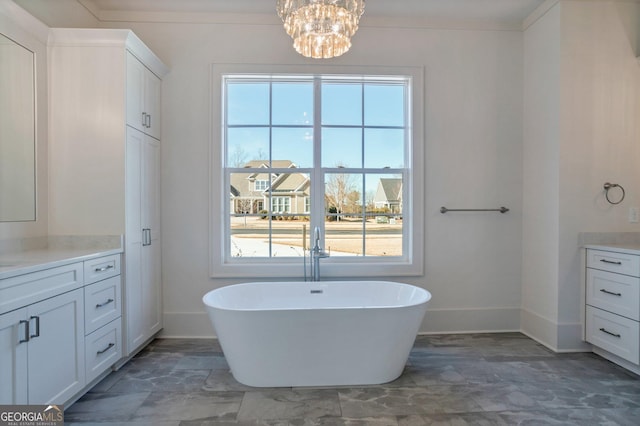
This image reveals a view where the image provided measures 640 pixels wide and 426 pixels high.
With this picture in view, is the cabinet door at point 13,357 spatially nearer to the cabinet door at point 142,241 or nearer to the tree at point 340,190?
the cabinet door at point 142,241

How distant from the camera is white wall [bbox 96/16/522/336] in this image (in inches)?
122

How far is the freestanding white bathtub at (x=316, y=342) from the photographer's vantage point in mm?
2119

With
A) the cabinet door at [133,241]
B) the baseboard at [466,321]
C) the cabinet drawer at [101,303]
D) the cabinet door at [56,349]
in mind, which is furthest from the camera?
the baseboard at [466,321]

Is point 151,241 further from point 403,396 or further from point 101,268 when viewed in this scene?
point 403,396

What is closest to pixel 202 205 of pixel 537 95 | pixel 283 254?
pixel 283 254

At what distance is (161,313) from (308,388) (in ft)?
5.19

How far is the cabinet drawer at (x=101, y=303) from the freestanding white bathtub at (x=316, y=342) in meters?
0.64

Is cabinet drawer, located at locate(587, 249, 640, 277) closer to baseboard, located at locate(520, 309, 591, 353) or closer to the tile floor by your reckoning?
baseboard, located at locate(520, 309, 591, 353)

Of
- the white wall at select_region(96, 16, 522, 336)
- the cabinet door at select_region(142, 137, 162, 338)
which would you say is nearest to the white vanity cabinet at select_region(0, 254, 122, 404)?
the cabinet door at select_region(142, 137, 162, 338)

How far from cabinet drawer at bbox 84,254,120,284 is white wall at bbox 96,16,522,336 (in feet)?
2.37

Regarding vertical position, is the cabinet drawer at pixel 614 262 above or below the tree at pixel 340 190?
below

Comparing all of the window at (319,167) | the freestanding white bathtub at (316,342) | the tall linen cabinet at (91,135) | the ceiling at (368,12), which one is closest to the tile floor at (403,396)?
the freestanding white bathtub at (316,342)
